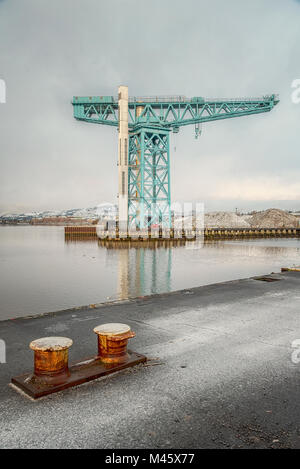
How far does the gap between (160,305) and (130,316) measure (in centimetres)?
123

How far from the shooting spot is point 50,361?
4035 mm

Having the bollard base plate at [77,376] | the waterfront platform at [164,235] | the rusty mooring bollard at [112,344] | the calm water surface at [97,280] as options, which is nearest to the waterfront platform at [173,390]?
the bollard base plate at [77,376]

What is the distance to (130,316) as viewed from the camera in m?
7.33

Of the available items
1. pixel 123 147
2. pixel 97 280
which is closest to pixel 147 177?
pixel 123 147

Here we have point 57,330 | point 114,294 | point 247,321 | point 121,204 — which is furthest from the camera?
point 121,204

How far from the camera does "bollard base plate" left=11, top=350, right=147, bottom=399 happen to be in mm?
3852

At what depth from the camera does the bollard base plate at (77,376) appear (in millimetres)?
3852

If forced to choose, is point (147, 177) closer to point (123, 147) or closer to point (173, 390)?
point (123, 147)

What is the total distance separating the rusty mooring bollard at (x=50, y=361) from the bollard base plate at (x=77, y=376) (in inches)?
2.1

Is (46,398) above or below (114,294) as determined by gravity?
above

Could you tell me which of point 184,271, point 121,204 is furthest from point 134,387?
point 121,204

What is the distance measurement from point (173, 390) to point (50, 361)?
142 cm

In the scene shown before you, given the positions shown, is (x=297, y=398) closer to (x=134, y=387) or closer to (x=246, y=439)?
(x=246, y=439)
